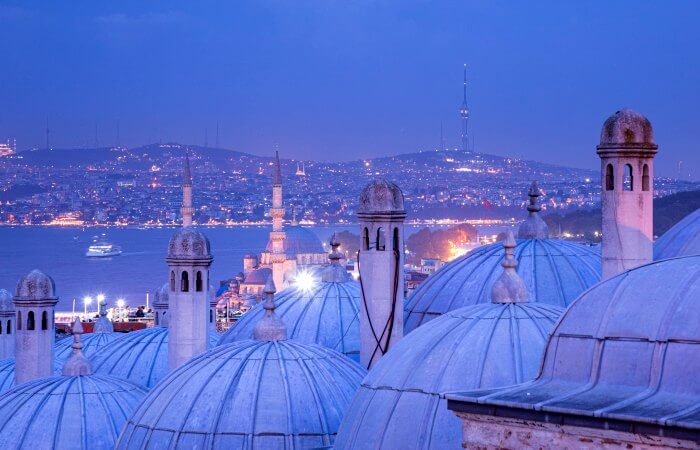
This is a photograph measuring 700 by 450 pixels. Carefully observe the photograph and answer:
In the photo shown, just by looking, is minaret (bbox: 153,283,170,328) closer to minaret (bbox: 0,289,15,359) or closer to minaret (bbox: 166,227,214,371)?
minaret (bbox: 0,289,15,359)

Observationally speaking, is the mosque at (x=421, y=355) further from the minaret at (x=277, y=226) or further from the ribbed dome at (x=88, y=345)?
the minaret at (x=277, y=226)

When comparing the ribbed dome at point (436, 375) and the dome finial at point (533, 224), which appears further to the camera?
the dome finial at point (533, 224)

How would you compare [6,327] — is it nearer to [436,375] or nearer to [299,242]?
[436,375]

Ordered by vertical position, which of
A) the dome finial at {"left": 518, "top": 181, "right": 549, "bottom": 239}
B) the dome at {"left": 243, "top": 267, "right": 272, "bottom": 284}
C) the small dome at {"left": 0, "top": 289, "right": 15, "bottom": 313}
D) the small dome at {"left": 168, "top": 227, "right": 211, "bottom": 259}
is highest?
the dome finial at {"left": 518, "top": 181, "right": 549, "bottom": 239}

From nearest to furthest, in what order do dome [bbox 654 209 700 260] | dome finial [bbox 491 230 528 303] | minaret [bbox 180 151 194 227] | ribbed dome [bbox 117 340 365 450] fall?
1. dome finial [bbox 491 230 528 303]
2. ribbed dome [bbox 117 340 365 450]
3. dome [bbox 654 209 700 260]
4. minaret [bbox 180 151 194 227]

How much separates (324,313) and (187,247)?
2.03 meters

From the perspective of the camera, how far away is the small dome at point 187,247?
20203mm

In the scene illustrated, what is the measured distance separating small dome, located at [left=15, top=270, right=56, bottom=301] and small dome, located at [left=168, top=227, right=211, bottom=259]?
4.60m

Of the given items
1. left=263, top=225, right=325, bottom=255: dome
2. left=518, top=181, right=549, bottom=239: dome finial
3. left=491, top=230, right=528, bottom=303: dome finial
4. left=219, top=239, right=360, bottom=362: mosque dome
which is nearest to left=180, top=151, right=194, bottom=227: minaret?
left=219, top=239, right=360, bottom=362: mosque dome

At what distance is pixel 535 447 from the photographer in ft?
26.8

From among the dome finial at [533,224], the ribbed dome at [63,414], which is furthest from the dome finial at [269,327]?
the dome finial at [533,224]

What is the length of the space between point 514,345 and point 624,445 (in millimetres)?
4647

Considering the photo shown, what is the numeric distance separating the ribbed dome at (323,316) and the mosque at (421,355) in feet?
0.11

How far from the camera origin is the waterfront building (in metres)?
17.8
